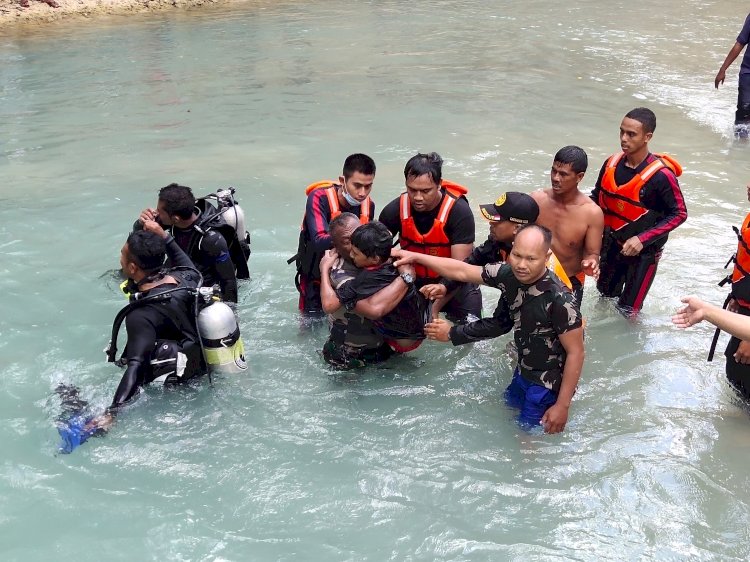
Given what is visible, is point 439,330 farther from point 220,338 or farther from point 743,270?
point 743,270

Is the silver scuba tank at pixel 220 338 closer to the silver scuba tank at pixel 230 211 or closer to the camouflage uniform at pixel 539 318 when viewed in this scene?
the silver scuba tank at pixel 230 211

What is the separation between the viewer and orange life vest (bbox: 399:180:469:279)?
4.62m

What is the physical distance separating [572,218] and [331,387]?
79.4 inches

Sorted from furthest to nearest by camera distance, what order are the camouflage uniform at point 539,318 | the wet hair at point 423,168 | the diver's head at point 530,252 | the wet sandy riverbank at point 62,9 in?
1. the wet sandy riverbank at point 62,9
2. the wet hair at point 423,168
3. the camouflage uniform at point 539,318
4. the diver's head at point 530,252

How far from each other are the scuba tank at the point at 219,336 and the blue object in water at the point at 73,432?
778 mm

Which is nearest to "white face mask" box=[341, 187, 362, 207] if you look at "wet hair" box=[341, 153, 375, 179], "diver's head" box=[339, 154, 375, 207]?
"diver's head" box=[339, 154, 375, 207]

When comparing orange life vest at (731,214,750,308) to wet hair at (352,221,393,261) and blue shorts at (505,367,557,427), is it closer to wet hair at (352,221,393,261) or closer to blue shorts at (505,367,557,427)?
blue shorts at (505,367,557,427)

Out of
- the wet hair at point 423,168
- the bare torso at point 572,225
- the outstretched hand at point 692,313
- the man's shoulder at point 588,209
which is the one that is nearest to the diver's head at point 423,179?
the wet hair at point 423,168

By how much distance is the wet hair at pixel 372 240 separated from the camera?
4.07 m

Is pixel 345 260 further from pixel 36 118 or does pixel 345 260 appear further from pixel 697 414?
pixel 36 118

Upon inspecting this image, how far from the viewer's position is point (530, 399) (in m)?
4.05

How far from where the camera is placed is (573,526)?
3.78 metres

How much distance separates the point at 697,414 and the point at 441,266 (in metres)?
1.99

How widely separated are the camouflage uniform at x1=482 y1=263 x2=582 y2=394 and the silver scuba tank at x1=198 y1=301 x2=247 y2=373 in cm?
156
